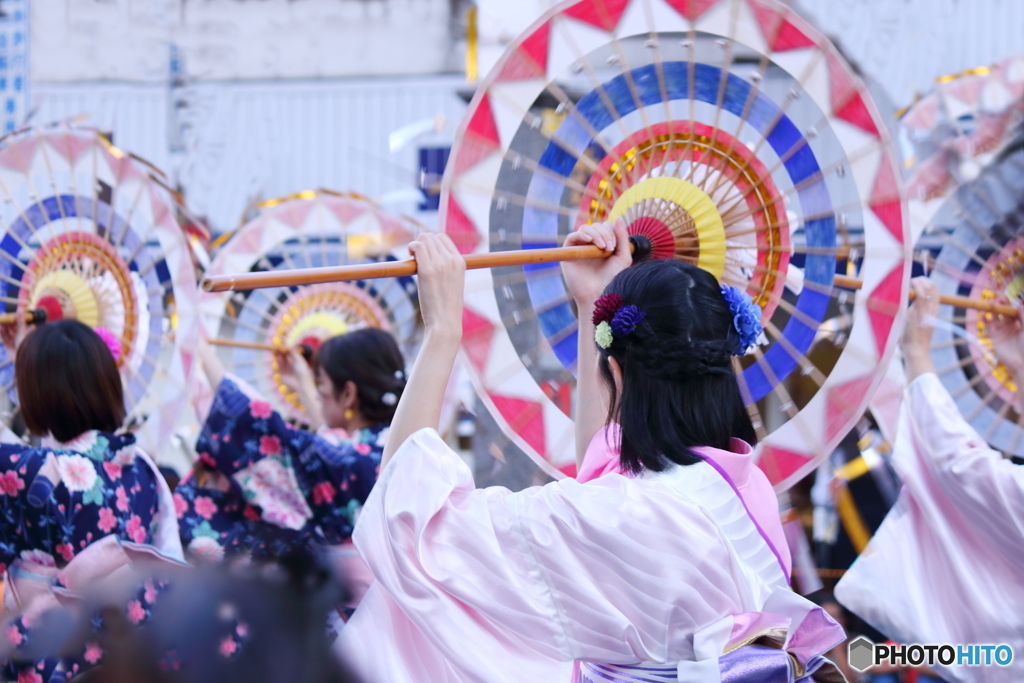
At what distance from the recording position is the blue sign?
223 inches

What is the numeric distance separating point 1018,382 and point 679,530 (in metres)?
1.59

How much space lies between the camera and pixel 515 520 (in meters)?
1.54

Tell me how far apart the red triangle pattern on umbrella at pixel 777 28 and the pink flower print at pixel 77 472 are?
210 centimetres

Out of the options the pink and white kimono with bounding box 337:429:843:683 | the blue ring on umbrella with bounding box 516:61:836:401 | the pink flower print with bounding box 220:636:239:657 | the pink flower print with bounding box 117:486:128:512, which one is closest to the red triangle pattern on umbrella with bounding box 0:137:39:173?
the pink flower print with bounding box 117:486:128:512

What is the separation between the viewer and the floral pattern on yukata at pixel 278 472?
3.11 metres

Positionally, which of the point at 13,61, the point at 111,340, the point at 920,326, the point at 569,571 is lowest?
the point at 569,571

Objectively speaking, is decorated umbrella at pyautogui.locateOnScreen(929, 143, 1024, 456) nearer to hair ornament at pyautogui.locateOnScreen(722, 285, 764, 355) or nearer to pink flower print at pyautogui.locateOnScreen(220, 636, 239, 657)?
hair ornament at pyautogui.locateOnScreen(722, 285, 764, 355)

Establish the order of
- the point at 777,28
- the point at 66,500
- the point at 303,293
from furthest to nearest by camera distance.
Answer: the point at 303,293, the point at 66,500, the point at 777,28

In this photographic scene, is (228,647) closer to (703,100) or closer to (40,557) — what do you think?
(703,100)

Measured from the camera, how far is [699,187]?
1.96m

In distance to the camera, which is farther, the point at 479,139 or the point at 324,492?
the point at 324,492

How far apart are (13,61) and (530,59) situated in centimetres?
512

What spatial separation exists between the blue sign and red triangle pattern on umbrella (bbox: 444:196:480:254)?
4.77 meters

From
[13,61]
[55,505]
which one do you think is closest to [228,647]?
[55,505]
